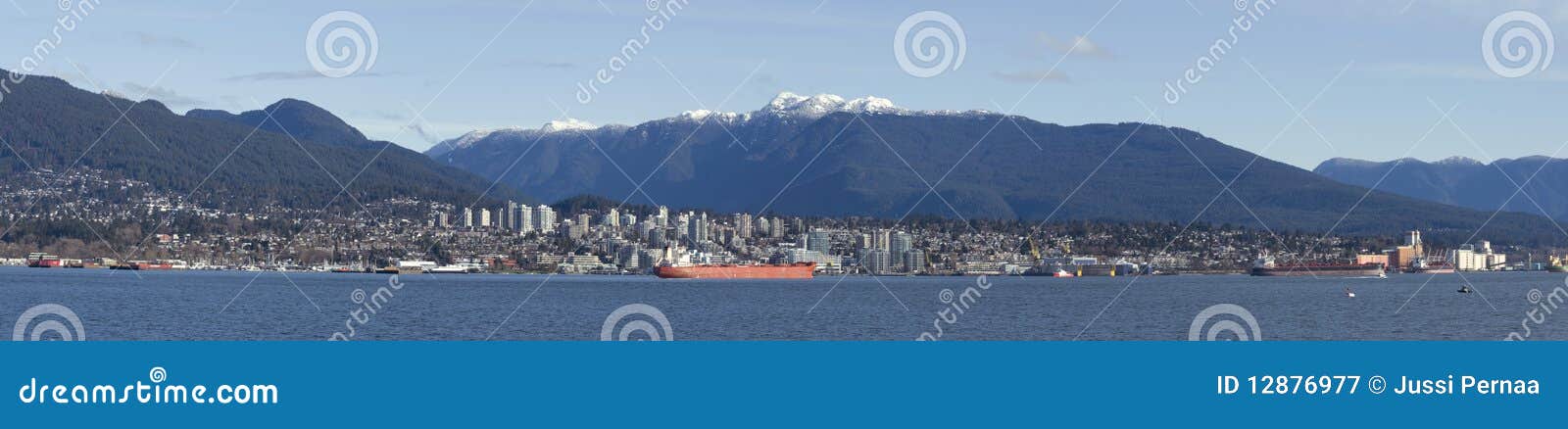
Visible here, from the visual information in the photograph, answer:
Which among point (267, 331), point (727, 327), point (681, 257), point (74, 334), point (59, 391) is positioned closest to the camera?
point (59, 391)

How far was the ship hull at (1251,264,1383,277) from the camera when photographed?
172 meters

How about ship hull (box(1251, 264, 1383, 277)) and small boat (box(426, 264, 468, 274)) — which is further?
small boat (box(426, 264, 468, 274))

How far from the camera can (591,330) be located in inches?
1991

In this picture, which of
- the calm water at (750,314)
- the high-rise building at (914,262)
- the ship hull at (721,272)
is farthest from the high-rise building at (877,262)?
the calm water at (750,314)

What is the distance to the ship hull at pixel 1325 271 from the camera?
172375 millimetres

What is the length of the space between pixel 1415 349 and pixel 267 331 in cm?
4394

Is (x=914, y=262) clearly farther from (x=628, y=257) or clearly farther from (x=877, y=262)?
(x=628, y=257)

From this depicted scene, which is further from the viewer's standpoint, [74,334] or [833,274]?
[833,274]

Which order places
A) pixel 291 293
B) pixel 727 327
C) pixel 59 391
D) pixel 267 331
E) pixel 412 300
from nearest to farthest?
pixel 59 391 → pixel 267 331 → pixel 727 327 → pixel 412 300 → pixel 291 293

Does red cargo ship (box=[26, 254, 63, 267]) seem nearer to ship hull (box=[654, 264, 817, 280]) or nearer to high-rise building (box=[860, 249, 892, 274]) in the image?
ship hull (box=[654, 264, 817, 280])

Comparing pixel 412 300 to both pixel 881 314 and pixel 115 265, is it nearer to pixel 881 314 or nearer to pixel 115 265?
pixel 881 314

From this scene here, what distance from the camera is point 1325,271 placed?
7018 inches

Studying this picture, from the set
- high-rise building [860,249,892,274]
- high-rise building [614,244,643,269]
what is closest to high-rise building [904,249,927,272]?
high-rise building [860,249,892,274]

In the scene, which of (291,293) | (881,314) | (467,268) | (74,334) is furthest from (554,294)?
(467,268)
